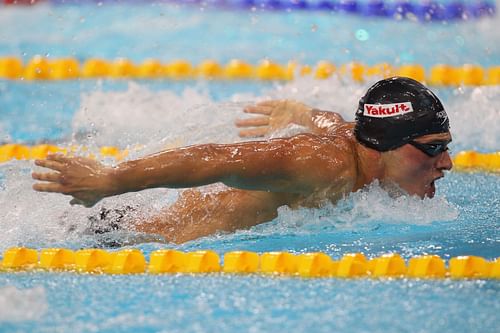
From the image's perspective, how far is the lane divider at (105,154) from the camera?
430 centimetres

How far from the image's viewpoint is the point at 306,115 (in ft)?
11.4

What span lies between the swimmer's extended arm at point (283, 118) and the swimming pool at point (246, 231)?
0.12 meters

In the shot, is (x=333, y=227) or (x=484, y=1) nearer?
(x=333, y=227)

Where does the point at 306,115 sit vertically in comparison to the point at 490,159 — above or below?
above

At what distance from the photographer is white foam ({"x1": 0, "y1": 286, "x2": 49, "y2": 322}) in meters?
2.30

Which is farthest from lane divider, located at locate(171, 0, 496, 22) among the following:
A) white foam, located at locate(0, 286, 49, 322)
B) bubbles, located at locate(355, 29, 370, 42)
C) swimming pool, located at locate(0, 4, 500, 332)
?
white foam, located at locate(0, 286, 49, 322)

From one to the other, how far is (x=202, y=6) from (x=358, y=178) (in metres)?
5.52

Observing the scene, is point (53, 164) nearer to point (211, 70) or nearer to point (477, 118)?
point (477, 118)

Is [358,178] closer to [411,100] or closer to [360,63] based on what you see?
[411,100]

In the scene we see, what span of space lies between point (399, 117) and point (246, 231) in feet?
2.26

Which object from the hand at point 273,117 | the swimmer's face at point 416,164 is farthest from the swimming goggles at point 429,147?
the hand at point 273,117

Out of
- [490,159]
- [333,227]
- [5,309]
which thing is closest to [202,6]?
[490,159]

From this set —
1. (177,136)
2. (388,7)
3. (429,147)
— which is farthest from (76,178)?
(388,7)

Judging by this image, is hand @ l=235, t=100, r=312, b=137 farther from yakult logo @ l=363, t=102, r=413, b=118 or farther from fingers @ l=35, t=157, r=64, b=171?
fingers @ l=35, t=157, r=64, b=171
